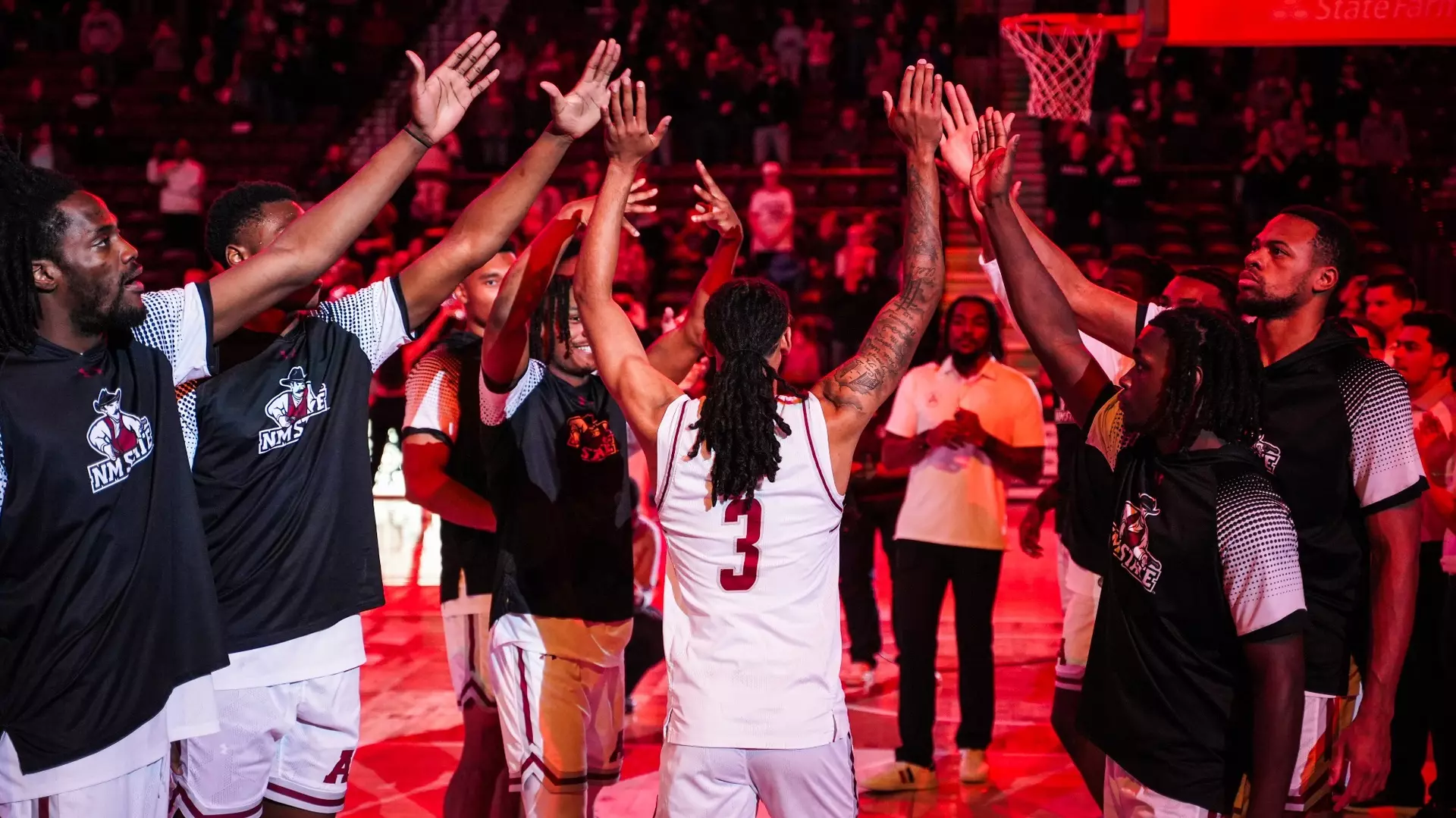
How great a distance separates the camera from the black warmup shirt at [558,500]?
4.36m

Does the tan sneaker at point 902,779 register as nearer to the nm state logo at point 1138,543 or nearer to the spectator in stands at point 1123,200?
the nm state logo at point 1138,543

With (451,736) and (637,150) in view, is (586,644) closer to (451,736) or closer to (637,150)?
(637,150)

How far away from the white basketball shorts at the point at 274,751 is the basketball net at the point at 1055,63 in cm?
732

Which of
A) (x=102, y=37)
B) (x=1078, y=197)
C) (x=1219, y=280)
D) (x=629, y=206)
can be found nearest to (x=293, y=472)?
(x=629, y=206)

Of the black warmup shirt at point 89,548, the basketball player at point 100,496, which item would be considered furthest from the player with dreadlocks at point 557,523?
the black warmup shirt at point 89,548

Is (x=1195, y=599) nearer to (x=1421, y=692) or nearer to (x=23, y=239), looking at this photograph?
(x=23, y=239)

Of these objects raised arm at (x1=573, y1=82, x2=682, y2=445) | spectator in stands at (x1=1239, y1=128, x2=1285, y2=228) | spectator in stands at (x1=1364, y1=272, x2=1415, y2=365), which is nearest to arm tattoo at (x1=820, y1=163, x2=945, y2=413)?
raised arm at (x1=573, y1=82, x2=682, y2=445)

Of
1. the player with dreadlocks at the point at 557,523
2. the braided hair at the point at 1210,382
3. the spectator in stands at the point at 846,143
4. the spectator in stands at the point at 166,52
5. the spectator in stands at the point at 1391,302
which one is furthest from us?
the spectator in stands at the point at 166,52

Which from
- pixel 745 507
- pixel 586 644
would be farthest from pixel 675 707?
pixel 586 644

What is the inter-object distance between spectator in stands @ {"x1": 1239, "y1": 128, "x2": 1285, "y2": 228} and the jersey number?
1362 cm

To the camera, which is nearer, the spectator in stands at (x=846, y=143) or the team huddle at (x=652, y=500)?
the team huddle at (x=652, y=500)

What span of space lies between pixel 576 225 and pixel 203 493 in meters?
1.55

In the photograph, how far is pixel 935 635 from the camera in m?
6.18

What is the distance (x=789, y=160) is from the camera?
17.7 metres
